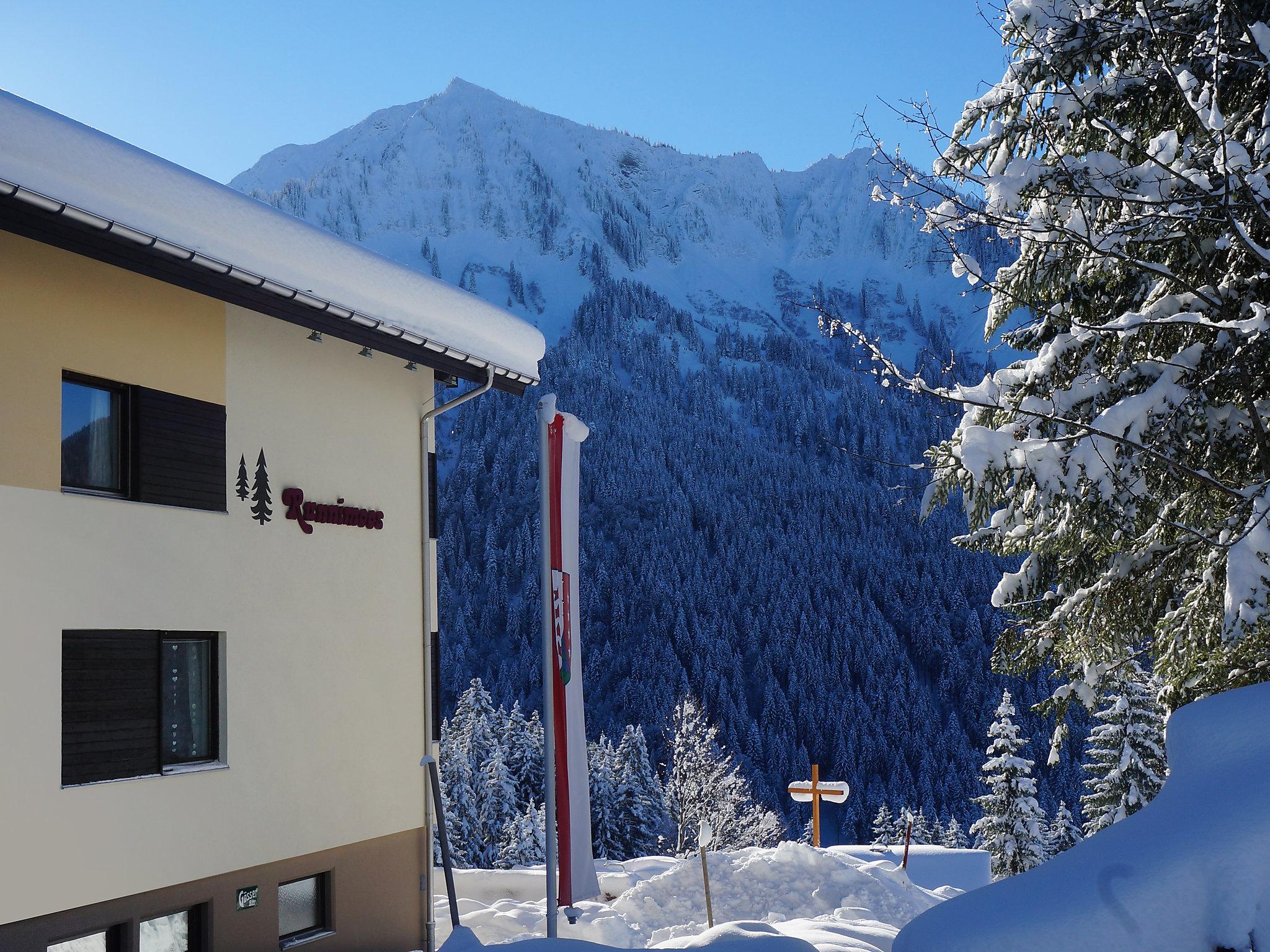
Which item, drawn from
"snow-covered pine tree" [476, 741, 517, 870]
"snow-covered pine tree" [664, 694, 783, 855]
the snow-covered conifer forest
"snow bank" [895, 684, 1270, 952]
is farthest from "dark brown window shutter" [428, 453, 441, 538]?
the snow-covered conifer forest

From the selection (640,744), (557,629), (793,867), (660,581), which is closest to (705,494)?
(660,581)

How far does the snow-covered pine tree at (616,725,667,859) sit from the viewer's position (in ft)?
195

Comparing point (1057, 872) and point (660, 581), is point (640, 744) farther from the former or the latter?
point (660, 581)

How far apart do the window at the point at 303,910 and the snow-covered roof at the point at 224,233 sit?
573 centimetres

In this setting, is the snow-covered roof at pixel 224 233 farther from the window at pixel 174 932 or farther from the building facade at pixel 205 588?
the window at pixel 174 932

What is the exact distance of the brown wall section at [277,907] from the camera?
8.41 meters

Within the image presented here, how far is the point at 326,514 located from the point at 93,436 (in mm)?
2675

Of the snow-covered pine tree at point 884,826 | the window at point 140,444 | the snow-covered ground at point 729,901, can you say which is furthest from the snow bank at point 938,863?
the snow-covered pine tree at point 884,826

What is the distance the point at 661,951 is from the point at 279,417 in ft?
24.2

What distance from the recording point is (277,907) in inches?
408

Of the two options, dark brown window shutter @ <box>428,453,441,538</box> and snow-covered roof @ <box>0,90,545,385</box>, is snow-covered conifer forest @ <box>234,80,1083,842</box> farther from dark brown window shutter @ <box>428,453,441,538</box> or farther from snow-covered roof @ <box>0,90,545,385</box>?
snow-covered roof @ <box>0,90,545,385</box>

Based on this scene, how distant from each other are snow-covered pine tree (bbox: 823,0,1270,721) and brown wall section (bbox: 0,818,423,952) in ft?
23.6

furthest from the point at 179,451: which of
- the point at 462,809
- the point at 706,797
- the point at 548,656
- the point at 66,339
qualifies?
→ the point at 462,809

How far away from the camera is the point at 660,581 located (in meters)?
136
